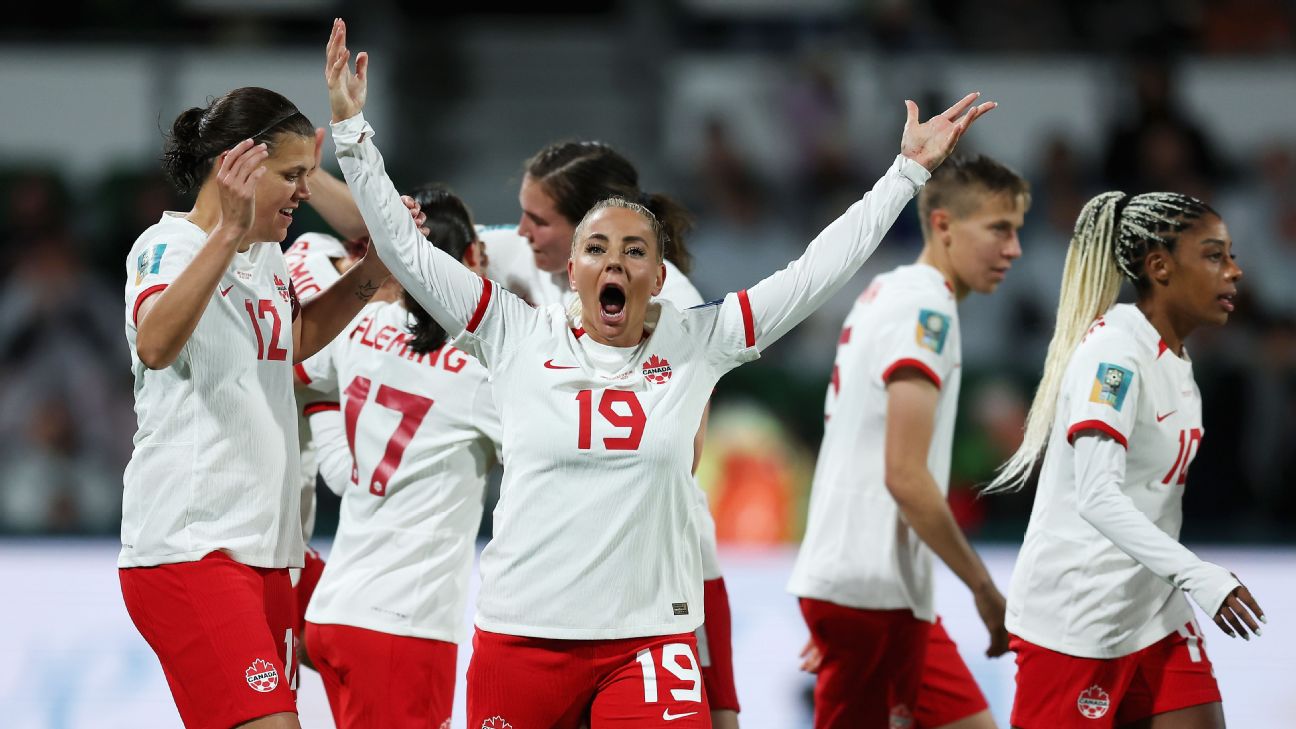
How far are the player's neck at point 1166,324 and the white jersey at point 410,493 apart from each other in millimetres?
1950

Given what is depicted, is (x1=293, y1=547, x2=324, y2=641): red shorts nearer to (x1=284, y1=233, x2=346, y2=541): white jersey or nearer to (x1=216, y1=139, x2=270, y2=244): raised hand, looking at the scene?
(x1=284, y1=233, x2=346, y2=541): white jersey

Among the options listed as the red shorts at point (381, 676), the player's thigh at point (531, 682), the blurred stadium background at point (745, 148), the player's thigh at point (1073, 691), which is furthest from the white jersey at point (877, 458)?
the blurred stadium background at point (745, 148)

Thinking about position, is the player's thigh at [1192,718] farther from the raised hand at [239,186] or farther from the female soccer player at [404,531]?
the raised hand at [239,186]

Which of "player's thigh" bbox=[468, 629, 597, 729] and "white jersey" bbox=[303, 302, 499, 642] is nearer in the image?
"player's thigh" bbox=[468, 629, 597, 729]

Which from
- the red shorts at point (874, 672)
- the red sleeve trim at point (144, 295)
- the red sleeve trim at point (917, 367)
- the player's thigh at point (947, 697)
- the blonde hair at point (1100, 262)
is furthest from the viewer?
the player's thigh at point (947, 697)

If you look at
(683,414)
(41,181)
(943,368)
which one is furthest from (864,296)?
(41,181)

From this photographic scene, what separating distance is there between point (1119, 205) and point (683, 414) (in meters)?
1.74

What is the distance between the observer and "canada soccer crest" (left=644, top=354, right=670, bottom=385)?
3861 millimetres

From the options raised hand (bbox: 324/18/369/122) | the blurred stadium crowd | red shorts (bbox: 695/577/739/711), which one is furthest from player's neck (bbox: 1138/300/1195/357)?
the blurred stadium crowd

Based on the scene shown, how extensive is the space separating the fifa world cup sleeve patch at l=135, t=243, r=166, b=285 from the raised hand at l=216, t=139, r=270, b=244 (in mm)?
212

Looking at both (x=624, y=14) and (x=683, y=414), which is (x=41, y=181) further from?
(x=683, y=414)

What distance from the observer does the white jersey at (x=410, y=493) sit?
451cm

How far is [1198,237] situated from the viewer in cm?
454

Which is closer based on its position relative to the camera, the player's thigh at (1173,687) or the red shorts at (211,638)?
the red shorts at (211,638)
